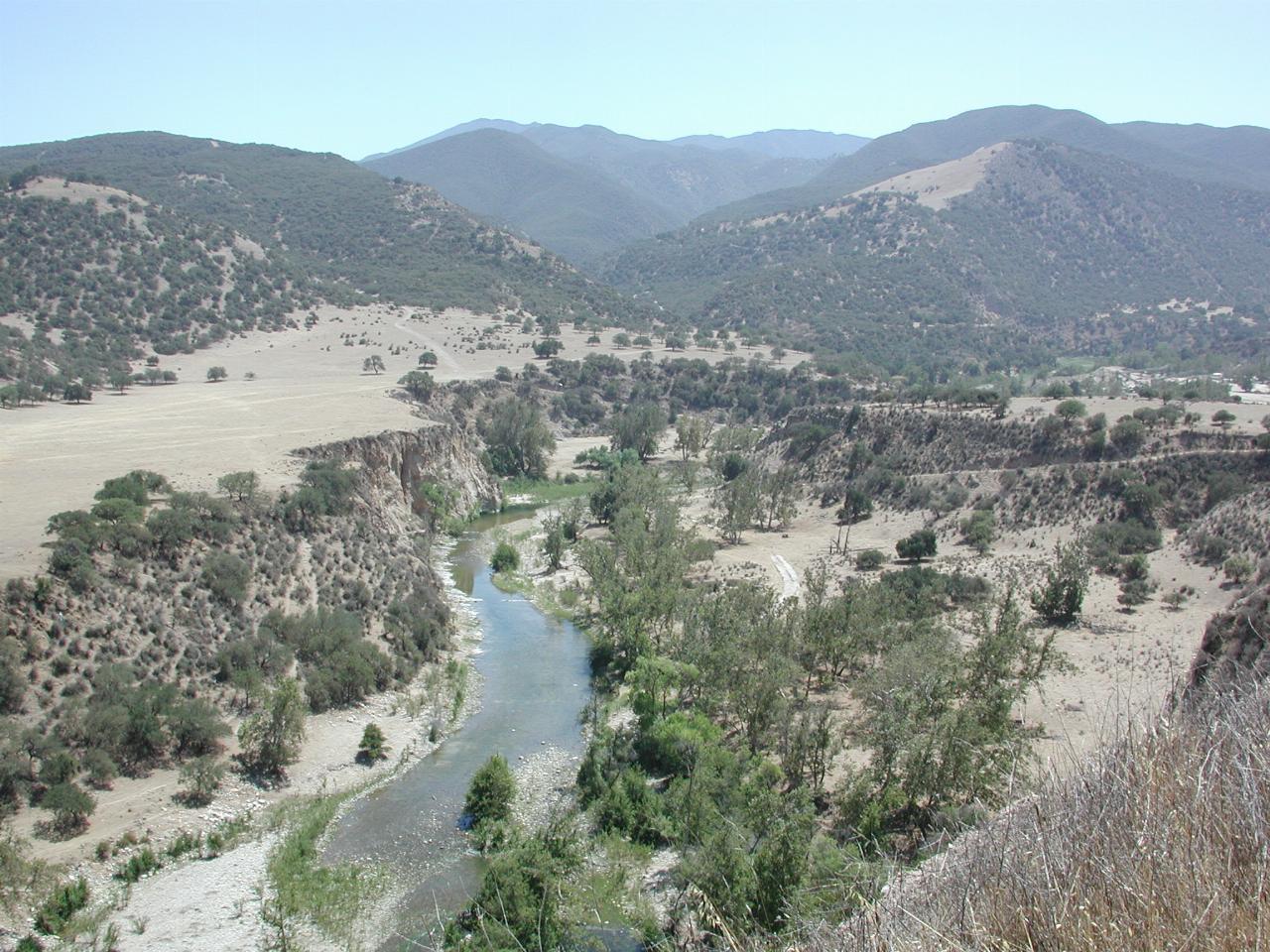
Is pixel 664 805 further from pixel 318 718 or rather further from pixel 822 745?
pixel 318 718

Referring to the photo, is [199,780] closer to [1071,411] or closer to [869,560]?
[869,560]

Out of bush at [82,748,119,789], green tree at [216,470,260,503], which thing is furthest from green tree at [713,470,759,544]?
bush at [82,748,119,789]

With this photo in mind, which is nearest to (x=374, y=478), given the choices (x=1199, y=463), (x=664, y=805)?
(x=664, y=805)

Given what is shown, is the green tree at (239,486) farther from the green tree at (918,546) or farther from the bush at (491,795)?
the green tree at (918,546)

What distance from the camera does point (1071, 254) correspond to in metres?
162

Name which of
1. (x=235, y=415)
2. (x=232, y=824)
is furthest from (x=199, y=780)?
(x=235, y=415)

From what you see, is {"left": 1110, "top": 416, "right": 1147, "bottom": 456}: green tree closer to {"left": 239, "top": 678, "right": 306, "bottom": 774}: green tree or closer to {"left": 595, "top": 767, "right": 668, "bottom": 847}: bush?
{"left": 595, "top": 767, "right": 668, "bottom": 847}: bush

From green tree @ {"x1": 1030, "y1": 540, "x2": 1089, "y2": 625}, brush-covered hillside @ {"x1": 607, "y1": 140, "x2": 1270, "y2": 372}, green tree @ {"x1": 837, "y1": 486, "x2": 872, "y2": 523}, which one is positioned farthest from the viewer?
brush-covered hillside @ {"x1": 607, "y1": 140, "x2": 1270, "y2": 372}

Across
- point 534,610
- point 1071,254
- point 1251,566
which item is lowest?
point 534,610

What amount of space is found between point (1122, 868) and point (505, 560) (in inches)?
1837

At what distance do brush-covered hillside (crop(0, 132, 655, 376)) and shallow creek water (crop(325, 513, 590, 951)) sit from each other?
46.6m

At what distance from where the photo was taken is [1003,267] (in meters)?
157

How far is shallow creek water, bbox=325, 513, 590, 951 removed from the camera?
22.1 m

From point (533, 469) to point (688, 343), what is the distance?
52.0m
